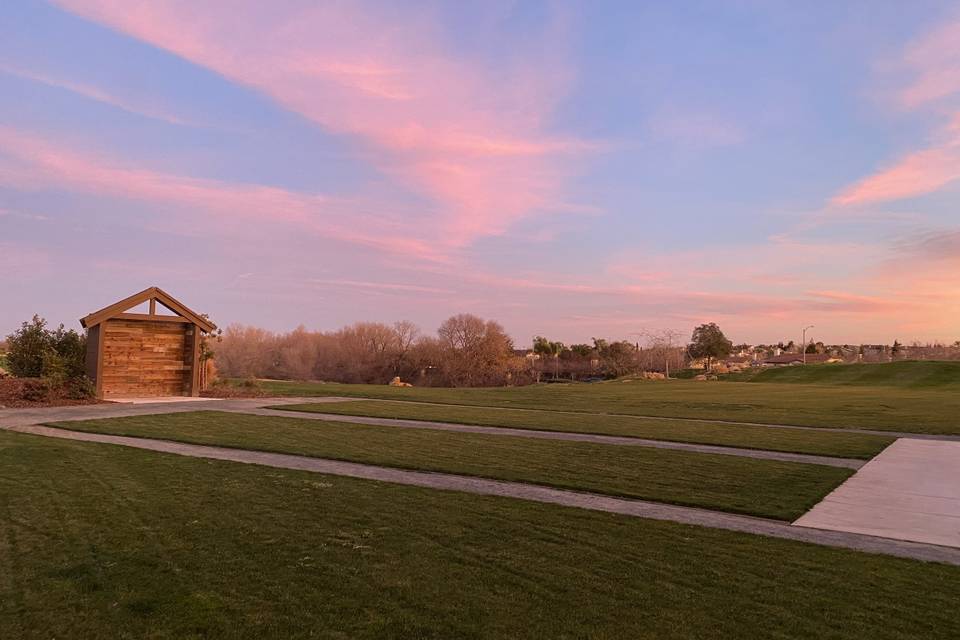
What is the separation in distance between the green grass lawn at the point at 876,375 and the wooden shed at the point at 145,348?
36.4 metres

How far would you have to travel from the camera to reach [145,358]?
17781 mm

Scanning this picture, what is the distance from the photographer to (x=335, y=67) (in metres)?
14.6

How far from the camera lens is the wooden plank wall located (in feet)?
55.9

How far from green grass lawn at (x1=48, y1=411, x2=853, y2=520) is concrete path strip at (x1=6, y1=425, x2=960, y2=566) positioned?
0.91 feet

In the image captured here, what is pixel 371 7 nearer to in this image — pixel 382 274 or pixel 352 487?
pixel 352 487

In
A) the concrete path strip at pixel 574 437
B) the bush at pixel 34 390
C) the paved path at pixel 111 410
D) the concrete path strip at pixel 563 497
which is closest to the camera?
the concrete path strip at pixel 563 497

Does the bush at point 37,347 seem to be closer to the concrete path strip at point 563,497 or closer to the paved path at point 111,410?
the paved path at point 111,410

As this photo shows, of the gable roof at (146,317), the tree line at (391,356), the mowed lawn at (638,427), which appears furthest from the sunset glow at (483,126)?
the tree line at (391,356)

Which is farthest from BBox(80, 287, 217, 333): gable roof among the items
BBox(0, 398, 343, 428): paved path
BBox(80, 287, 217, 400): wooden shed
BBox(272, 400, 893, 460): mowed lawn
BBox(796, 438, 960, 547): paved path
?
BBox(796, 438, 960, 547): paved path

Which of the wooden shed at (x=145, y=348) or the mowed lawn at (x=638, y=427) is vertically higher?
the wooden shed at (x=145, y=348)

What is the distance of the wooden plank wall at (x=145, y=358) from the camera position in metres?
17.0

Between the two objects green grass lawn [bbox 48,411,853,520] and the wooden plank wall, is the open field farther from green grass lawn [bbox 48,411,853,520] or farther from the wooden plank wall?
the wooden plank wall

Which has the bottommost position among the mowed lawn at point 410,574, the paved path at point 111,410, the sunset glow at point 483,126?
the mowed lawn at point 410,574

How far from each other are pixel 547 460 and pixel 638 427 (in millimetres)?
5209
